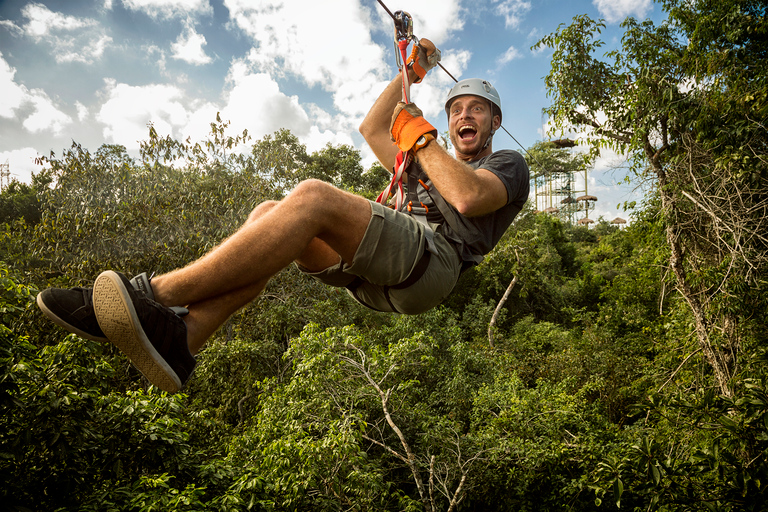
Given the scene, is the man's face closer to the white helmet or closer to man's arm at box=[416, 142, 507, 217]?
the white helmet

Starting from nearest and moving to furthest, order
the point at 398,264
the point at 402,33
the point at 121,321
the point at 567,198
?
1. the point at 121,321
2. the point at 398,264
3. the point at 402,33
4. the point at 567,198

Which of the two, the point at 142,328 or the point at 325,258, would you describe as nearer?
the point at 142,328

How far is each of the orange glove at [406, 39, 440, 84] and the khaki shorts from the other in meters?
0.85

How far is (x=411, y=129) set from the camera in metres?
1.71

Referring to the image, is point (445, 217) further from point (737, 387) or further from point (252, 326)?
point (252, 326)

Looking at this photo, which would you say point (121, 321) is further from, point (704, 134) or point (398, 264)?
point (704, 134)

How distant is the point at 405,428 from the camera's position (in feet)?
20.1

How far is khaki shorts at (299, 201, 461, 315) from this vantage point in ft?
4.80

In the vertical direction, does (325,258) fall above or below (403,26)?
below

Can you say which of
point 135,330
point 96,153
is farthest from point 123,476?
point 96,153

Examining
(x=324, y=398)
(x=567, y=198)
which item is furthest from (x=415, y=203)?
(x=567, y=198)

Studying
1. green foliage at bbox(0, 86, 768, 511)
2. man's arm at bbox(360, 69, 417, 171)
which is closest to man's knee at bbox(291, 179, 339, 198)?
man's arm at bbox(360, 69, 417, 171)

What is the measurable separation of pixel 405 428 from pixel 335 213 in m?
5.41

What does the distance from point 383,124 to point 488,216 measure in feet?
2.43
